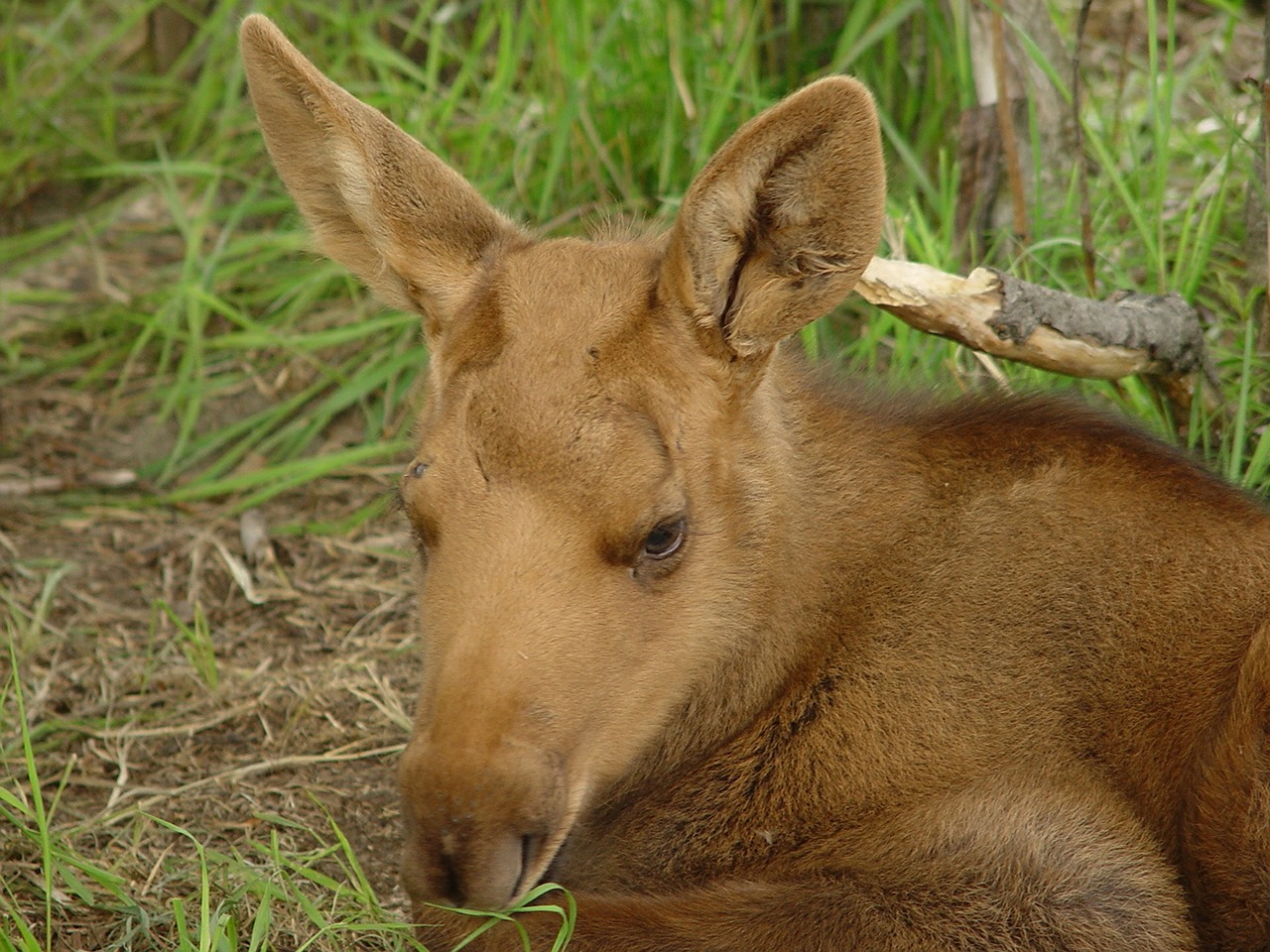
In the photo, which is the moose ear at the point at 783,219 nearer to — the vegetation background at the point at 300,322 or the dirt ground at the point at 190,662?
the vegetation background at the point at 300,322

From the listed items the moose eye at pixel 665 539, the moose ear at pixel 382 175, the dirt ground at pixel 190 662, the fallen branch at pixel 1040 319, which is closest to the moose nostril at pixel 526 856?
the moose eye at pixel 665 539

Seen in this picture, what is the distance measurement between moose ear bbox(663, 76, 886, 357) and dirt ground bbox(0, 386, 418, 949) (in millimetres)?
1543

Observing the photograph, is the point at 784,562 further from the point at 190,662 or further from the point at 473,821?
the point at 190,662

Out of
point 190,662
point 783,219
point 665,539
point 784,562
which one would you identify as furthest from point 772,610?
point 190,662

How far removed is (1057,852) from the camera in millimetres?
3715

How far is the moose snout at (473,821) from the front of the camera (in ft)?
10.7

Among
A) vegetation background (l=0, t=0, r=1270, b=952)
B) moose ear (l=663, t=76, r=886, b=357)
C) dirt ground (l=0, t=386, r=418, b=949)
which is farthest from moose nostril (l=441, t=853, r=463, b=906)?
moose ear (l=663, t=76, r=886, b=357)

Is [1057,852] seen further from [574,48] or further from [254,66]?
[574,48]

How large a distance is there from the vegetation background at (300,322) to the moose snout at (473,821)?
0.74 m

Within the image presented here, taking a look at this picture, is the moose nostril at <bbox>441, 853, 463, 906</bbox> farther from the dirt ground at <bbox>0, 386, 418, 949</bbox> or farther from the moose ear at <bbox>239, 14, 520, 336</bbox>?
the moose ear at <bbox>239, 14, 520, 336</bbox>

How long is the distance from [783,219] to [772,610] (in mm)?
980

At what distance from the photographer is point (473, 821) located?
10.7 ft

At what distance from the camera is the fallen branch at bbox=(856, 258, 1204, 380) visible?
443cm

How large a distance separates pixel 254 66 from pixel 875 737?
2381 millimetres
